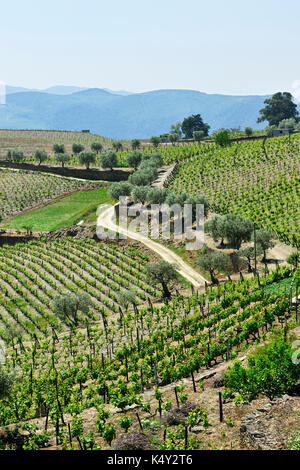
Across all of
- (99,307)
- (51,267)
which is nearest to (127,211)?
(51,267)

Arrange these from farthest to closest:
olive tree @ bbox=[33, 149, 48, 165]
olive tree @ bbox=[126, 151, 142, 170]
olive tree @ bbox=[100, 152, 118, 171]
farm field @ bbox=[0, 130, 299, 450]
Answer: olive tree @ bbox=[33, 149, 48, 165] < olive tree @ bbox=[100, 152, 118, 171] < olive tree @ bbox=[126, 151, 142, 170] < farm field @ bbox=[0, 130, 299, 450]

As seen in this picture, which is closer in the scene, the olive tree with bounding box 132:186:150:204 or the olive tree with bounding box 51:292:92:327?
the olive tree with bounding box 51:292:92:327

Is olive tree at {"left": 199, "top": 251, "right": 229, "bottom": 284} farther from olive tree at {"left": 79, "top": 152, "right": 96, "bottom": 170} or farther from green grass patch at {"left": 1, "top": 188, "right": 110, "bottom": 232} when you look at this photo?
olive tree at {"left": 79, "top": 152, "right": 96, "bottom": 170}

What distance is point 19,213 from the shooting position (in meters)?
97.0

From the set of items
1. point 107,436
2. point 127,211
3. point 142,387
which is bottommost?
point 142,387

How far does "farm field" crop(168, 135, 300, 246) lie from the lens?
233ft

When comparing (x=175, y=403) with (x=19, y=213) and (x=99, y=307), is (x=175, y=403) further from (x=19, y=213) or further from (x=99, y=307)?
(x=19, y=213)

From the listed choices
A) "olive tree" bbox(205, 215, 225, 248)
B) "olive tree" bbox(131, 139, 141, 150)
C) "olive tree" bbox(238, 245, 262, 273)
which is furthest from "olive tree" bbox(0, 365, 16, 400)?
"olive tree" bbox(131, 139, 141, 150)

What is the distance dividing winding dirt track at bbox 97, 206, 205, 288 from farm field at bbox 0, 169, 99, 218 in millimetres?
26567

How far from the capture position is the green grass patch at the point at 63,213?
278 ft

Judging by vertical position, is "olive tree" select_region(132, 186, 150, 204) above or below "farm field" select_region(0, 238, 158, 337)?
above

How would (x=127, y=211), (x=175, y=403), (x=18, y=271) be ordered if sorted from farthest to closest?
(x=127, y=211) → (x=18, y=271) → (x=175, y=403)

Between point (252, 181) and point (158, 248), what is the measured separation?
3836cm
